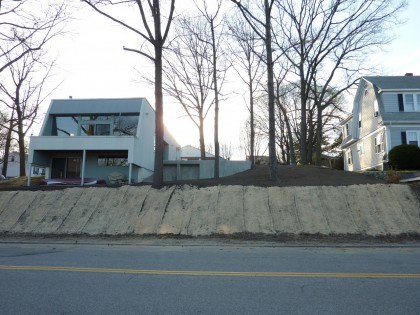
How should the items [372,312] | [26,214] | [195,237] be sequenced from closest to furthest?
[372,312]
[195,237]
[26,214]

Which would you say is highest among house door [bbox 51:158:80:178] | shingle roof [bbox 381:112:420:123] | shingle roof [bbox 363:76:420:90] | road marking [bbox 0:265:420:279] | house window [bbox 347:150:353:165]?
shingle roof [bbox 363:76:420:90]

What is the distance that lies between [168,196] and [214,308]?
11.7 m

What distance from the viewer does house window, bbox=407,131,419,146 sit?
29047 mm

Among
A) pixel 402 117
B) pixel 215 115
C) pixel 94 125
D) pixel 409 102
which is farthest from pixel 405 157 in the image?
pixel 94 125

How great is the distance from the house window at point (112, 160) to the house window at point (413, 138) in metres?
21.1

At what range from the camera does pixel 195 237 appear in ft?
43.4

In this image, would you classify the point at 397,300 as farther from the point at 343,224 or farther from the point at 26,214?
the point at 26,214

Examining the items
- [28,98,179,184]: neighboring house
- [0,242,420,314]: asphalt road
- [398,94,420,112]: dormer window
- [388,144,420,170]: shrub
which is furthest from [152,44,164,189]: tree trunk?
[398,94,420,112]: dormer window

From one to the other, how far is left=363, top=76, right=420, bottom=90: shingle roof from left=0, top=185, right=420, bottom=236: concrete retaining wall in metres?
17.2

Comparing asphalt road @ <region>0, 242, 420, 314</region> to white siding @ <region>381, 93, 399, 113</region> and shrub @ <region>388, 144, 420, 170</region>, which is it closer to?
shrub @ <region>388, 144, 420, 170</region>

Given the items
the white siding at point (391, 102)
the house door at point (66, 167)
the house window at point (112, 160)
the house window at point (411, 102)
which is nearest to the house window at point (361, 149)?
the white siding at point (391, 102)

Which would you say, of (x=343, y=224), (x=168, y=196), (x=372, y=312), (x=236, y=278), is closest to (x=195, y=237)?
(x=168, y=196)

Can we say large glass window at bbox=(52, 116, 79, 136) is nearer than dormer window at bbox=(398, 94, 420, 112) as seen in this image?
Yes

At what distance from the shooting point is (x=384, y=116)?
29.9 meters
